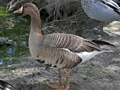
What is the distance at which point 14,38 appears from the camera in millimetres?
6855

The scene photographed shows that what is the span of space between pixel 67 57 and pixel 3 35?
15.3 ft

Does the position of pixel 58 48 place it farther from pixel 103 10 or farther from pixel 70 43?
pixel 103 10

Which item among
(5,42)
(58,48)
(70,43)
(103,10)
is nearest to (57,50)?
(58,48)

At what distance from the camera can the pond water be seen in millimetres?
5419

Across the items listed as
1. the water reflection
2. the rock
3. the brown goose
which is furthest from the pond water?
the brown goose

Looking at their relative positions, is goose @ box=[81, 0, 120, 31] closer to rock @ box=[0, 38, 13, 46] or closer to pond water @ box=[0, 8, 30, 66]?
pond water @ box=[0, 8, 30, 66]

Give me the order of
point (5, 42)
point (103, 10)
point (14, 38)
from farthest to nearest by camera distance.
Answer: point (14, 38) → point (5, 42) → point (103, 10)

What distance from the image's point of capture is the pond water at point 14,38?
5.42 metres

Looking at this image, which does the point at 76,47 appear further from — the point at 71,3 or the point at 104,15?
the point at 71,3

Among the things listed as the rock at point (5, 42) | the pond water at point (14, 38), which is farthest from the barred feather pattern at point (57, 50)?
the rock at point (5, 42)

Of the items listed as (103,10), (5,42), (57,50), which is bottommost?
(5,42)

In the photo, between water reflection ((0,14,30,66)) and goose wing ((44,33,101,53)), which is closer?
goose wing ((44,33,101,53))

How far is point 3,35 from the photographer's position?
22.4 ft

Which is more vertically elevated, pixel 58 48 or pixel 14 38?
pixel 58 48
